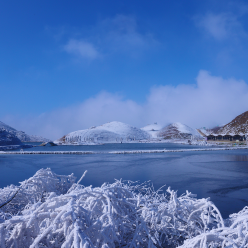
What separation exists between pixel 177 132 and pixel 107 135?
63300mm

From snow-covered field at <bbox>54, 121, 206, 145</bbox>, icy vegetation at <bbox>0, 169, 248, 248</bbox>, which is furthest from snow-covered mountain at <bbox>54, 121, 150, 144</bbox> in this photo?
icy vegetation at <bbox>0, 169, 248, 248</bbox>

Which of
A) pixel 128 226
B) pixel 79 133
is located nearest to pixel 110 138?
pixel 79 133

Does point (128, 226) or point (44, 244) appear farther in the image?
point (128, 226)

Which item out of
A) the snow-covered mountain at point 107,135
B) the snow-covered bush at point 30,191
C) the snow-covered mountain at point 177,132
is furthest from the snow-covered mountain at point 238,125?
the snow-covered bush at point 30,191

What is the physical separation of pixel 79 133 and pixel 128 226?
125 meters

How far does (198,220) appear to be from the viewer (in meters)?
2.74

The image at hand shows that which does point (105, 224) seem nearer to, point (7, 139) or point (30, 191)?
point (30, 191)

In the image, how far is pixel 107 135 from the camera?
407 feet

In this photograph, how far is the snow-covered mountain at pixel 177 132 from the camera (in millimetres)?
152375

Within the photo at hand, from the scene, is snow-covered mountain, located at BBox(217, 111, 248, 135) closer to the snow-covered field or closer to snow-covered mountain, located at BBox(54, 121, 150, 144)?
the snow-covered field

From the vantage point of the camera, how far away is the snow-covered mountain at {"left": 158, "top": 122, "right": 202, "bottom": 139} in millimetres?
152375

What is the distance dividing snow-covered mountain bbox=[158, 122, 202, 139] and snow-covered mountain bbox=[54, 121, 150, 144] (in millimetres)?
20735

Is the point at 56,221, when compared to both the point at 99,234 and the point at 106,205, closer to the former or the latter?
the point at 99,234

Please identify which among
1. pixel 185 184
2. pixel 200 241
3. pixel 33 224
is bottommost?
pixel 185 184
